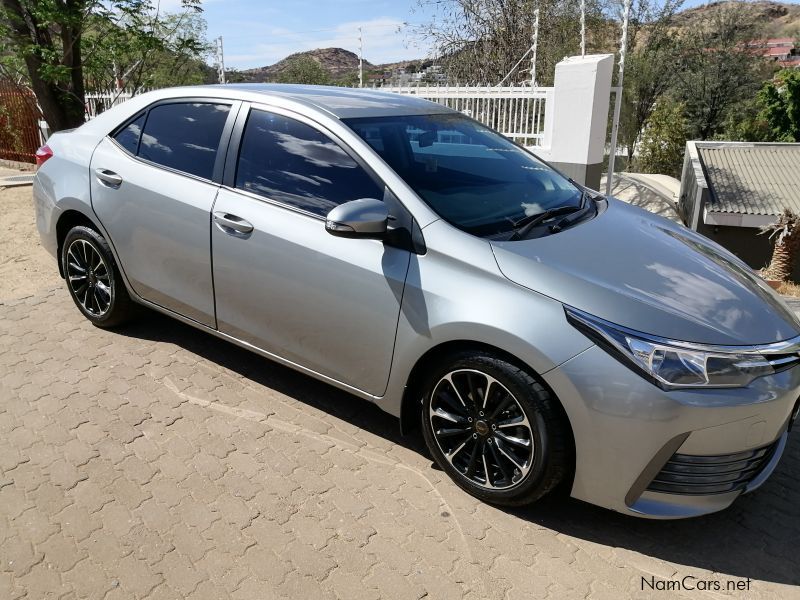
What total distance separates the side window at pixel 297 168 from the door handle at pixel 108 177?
102 centimetres

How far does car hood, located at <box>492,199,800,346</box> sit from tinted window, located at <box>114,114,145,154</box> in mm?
2546

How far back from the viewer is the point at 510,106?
10.8m

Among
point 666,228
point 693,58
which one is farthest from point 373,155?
point 693,58

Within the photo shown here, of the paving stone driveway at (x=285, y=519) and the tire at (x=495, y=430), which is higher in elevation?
the tire at (x=495, y=430)

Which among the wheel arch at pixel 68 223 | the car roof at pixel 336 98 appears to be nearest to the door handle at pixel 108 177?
the wheel arch at pixel 68 223

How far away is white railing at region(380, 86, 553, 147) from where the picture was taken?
33.9 feet

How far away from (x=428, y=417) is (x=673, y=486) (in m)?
1.07

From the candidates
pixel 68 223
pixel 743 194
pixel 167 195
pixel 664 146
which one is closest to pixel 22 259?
pixel 68 223

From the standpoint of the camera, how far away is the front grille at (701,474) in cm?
246

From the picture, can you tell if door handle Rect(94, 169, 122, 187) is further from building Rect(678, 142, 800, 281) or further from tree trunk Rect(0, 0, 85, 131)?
building Rect(678, 142, 800, 281)

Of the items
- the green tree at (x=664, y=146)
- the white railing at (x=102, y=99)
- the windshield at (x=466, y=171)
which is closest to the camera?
the windshield at (x=466, y=171)

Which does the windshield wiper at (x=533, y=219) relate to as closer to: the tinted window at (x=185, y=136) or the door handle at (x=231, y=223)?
the door handle at (x=231, y=223)

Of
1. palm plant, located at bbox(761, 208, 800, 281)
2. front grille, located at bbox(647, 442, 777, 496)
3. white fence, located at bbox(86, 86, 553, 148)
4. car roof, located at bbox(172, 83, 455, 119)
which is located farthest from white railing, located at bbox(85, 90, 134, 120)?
front grille, located at bbox(647, 442, 777, 496)

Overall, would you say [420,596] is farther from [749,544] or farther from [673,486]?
[749,544]
